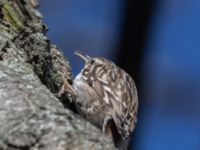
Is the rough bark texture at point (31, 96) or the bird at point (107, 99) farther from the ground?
the rough bark texture at point (31, 96)

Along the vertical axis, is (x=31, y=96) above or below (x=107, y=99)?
above

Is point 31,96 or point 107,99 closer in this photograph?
point 31,96

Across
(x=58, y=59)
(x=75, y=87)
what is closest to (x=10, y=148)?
(x=58, y=59)

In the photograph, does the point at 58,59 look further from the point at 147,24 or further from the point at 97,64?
the point at 147,24

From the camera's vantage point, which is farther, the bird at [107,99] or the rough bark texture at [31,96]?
the bird at [107,99]

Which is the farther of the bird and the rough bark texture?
the bird
